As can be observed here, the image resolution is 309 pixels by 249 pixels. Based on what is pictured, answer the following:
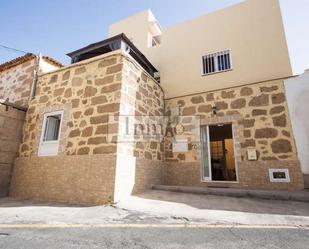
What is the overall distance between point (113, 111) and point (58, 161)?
7.16 feet

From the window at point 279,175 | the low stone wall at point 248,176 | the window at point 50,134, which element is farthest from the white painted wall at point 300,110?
the window at point 50,134

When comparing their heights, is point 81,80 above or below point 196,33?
below

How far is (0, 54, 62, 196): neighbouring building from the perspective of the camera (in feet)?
21.5

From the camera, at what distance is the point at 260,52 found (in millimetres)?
7125

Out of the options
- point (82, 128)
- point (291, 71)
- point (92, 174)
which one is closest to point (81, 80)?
point (82, 128)

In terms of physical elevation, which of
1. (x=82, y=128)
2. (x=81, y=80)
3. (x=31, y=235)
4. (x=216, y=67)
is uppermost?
(x=216, y=67)

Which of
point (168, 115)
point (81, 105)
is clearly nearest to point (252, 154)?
point (168, 115)

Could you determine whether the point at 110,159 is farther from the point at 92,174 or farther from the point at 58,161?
the point at 58,161

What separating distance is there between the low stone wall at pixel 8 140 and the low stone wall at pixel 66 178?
0.23 m

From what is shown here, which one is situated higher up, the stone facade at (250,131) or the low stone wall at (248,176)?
the stone facade at (250,131)

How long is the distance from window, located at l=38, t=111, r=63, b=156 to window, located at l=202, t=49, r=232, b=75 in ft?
18.3

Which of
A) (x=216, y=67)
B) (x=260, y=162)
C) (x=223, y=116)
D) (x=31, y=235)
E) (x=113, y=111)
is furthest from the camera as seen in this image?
(x=216, y=67)

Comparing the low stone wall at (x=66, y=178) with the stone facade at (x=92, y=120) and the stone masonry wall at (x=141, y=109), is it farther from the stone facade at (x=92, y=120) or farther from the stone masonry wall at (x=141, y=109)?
the stone masonry wall at (x=141, y=109)

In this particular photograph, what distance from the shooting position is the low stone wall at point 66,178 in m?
5.00
